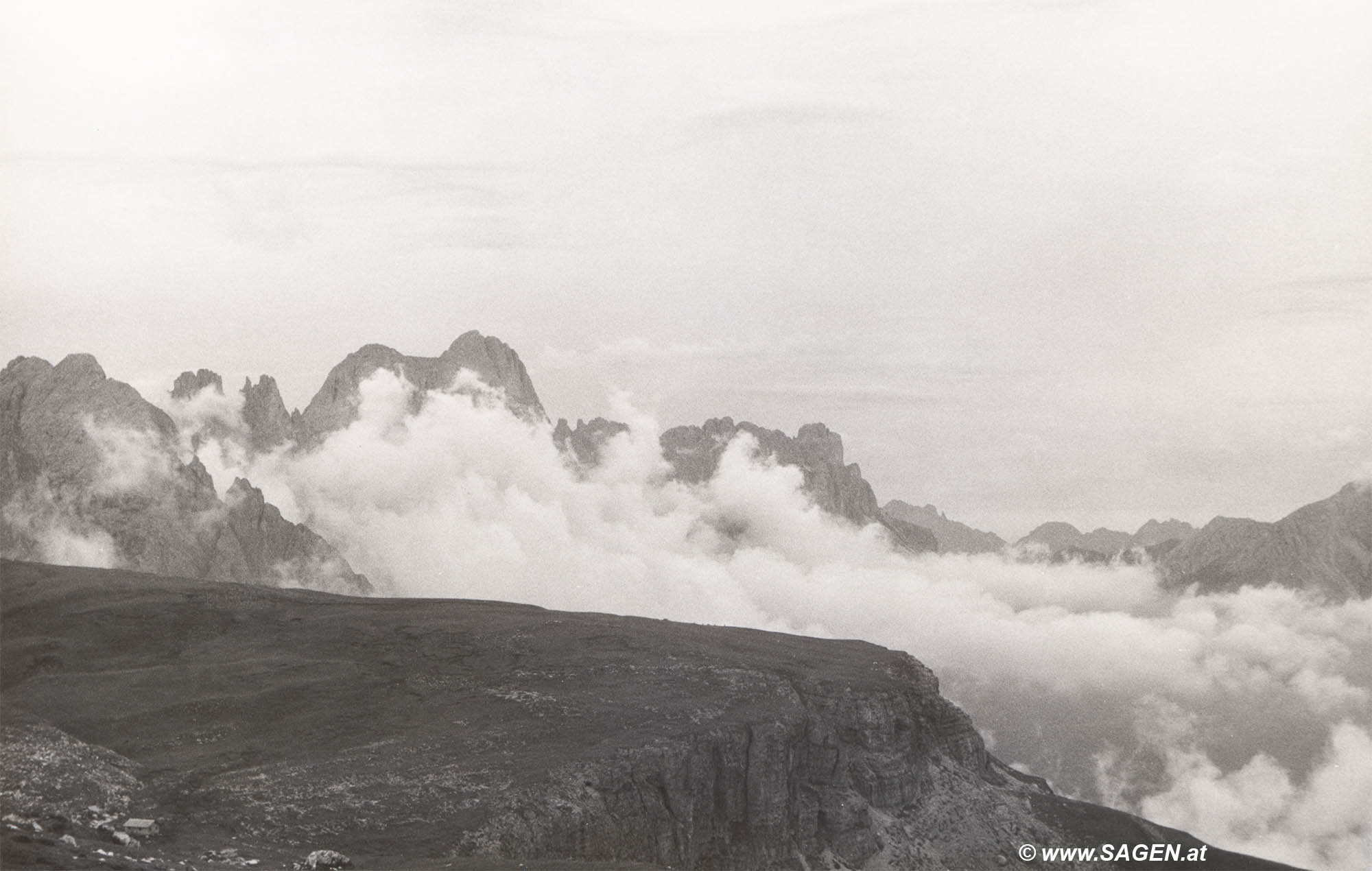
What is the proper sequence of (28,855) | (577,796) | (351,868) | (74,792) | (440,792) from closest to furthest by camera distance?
(28,855), (351,868), (74,792), (440,792), (577,796)

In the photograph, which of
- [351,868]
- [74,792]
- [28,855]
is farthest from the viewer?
[74,792]

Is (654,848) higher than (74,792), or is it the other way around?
(74,792)

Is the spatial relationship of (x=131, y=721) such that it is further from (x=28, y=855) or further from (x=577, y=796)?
(x=28, y=855)

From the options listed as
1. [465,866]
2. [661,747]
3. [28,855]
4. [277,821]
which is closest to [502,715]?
[661,747]

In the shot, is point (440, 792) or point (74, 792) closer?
point (74, 792)

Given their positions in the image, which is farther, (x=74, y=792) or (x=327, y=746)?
(x=327, y=746)

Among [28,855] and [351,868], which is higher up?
[28,855]

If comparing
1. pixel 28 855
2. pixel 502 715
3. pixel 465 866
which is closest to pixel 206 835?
pixel 465 866

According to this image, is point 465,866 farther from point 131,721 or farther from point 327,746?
point 131,721

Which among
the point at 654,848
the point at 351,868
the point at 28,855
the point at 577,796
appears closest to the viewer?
the point at 28,855
